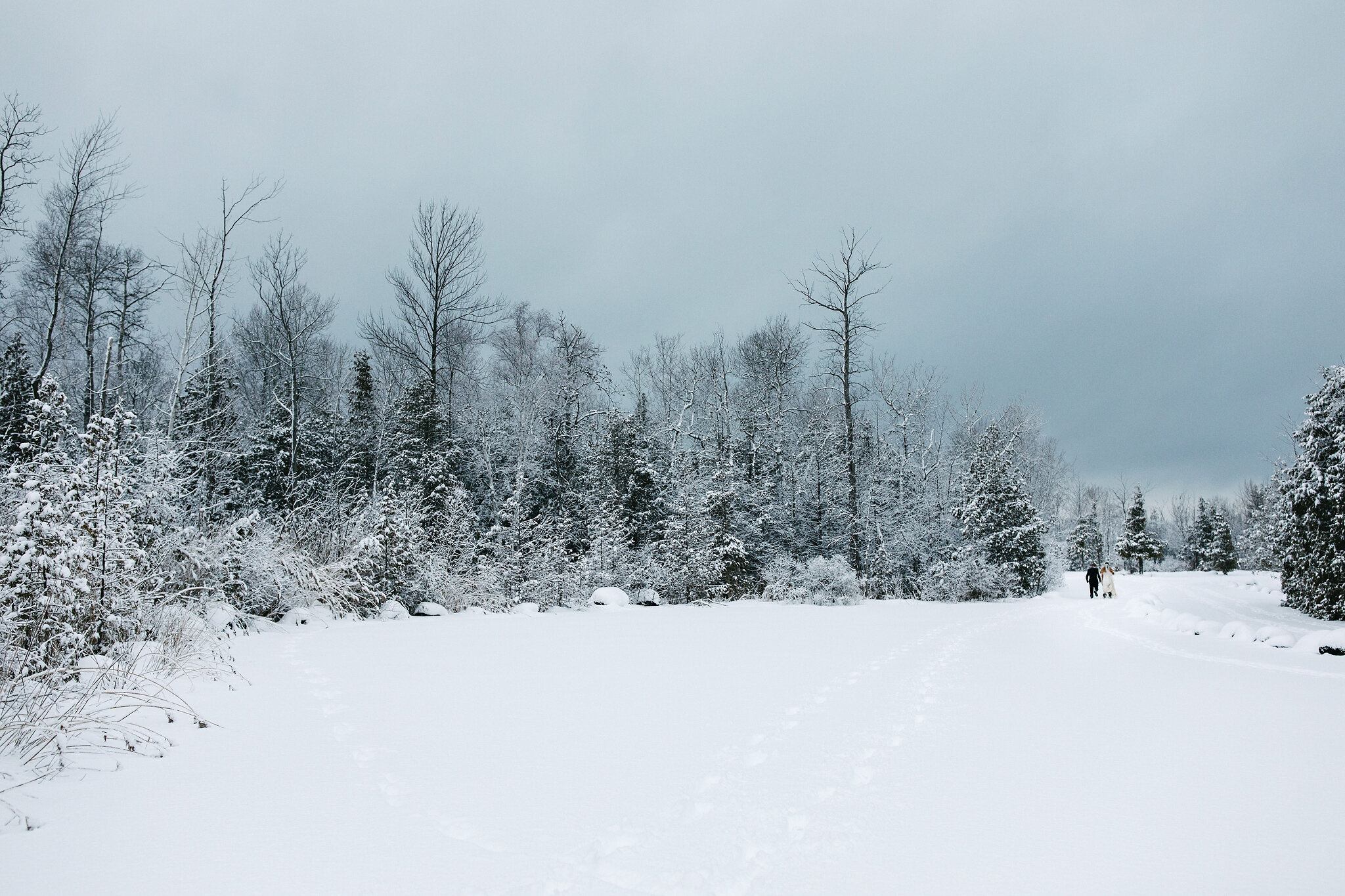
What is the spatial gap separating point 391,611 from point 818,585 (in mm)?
11754

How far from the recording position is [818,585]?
1848 centimetres

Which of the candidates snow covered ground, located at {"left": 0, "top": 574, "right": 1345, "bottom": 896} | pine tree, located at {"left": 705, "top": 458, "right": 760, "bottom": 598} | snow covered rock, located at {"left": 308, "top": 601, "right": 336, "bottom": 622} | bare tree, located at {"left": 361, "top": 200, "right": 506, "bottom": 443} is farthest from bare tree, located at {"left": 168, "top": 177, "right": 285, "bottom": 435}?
pine tree, located at {"left": 705, "top": 458, "right": 760, "bottom": 598}

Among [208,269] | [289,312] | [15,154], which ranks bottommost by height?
[208,269]

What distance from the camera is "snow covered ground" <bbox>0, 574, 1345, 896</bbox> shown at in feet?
7.23

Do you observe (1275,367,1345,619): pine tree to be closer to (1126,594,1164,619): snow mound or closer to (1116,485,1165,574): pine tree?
(1126,594,1164,619): snow mound

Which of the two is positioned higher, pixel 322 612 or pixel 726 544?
pixel 726 544

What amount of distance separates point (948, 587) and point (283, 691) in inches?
843

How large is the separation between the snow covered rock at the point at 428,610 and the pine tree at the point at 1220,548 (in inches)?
2247

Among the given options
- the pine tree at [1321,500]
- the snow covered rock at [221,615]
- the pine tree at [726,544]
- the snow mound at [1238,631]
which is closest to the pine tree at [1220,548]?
the pine tree at [1321,500]

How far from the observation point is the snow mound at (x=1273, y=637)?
27.2 feet

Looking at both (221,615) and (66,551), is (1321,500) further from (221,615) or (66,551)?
(66,551)

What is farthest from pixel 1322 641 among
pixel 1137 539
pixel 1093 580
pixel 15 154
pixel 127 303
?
pixel 1137 539

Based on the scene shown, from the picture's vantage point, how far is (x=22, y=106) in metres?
13.1

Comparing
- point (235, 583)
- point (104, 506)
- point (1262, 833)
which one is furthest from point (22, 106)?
point (1262, 833)
